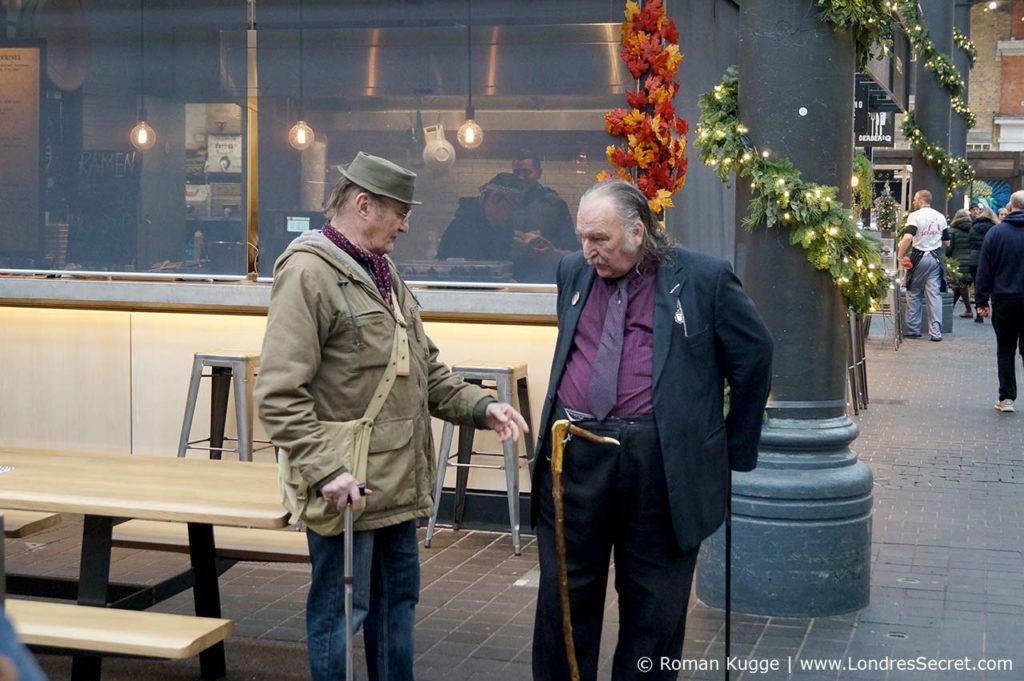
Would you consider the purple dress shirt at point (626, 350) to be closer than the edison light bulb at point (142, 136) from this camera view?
Yes

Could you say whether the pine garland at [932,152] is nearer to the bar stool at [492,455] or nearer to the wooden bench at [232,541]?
the bar stool at [492,455]

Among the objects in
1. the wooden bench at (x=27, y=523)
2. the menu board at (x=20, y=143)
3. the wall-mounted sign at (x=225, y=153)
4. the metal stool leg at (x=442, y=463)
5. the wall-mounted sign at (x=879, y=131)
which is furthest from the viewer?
the wall-mounted sign at (x=879, y=131)

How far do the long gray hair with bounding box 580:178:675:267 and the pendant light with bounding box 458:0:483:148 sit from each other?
397 cm

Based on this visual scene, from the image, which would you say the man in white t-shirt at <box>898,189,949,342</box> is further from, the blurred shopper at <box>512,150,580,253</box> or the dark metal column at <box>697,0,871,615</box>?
the dark metal column at <box>697,0,871,615</box>

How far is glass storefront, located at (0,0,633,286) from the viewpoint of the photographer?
321 inches

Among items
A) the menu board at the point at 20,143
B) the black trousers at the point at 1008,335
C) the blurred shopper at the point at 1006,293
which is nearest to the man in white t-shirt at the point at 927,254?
the blurred shopper at the point at 1006,293

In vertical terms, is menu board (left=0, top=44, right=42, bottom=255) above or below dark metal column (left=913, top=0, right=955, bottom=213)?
below

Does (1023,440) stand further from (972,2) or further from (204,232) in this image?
(972,2)

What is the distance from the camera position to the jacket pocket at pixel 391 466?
437 cm

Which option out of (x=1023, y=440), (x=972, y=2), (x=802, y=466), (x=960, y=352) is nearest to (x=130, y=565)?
(x=802, y=466)

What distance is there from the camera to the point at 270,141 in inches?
343

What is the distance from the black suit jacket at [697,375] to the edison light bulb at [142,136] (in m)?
5.13

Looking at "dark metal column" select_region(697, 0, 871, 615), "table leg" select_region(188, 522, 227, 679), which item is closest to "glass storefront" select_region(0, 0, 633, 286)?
"dark metal column" select_region(697, 0, 871, 615)

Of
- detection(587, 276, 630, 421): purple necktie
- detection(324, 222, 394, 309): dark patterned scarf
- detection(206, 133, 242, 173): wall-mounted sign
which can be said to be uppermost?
detection(206, 133, 242, 173): wall-mounted sign
